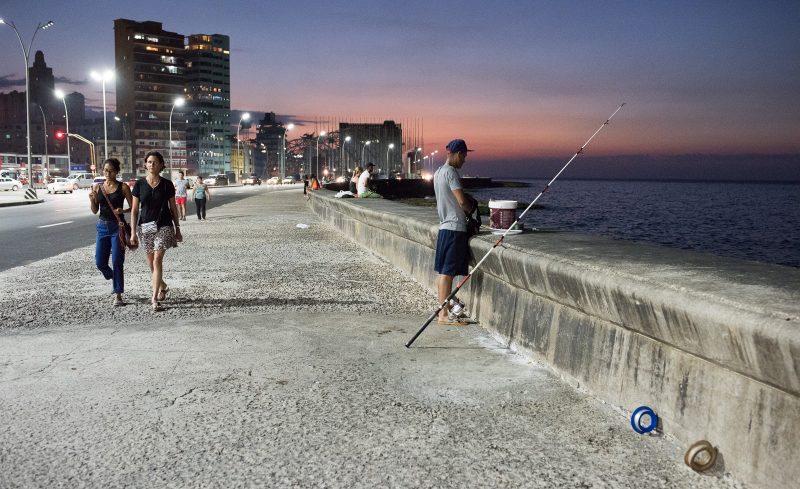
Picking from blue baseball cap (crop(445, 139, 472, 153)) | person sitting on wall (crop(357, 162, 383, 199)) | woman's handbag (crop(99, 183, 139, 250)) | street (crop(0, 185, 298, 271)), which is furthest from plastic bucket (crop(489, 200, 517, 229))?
person sitting on wall (crop(357, 162, 383, 199))

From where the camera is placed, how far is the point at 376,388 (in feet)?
16.0

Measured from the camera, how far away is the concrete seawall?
9.83ft

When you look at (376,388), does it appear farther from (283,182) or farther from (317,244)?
(283,182)

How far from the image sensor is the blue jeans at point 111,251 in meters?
8.32

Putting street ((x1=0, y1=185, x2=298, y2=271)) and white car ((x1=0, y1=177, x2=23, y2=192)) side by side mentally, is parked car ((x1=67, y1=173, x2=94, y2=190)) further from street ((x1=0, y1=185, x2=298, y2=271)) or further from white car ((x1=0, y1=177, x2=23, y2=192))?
street ((x1=0, y1=185, x2=298, y2=271))

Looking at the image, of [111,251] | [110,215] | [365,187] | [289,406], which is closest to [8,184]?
[365,187]

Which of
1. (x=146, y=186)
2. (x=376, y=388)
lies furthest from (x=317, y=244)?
(x=376, y=388)

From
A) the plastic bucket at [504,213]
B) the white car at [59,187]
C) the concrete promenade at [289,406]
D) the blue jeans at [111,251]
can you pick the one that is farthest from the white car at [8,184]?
the plastic bucket at [504,213]

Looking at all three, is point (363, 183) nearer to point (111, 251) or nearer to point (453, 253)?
point (111, 251)

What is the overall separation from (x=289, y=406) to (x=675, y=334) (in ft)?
7.77

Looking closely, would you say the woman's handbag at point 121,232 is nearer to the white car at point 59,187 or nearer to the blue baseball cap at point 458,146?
the blue baseball cap at point 458,146

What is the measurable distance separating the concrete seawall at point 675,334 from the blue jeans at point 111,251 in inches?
161

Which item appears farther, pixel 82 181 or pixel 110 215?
pixel 82 181

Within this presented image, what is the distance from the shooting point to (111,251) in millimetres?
8750
